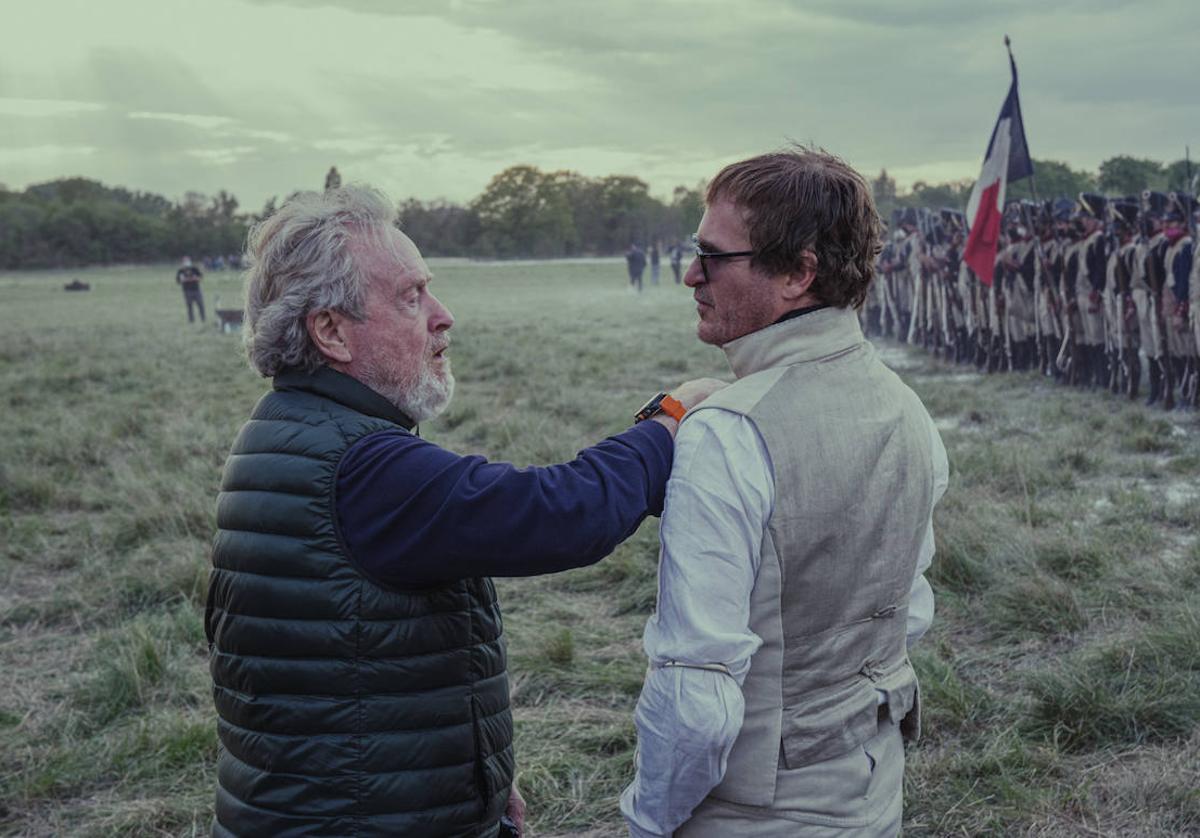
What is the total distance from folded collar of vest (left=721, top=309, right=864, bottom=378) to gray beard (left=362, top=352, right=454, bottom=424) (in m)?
0.50

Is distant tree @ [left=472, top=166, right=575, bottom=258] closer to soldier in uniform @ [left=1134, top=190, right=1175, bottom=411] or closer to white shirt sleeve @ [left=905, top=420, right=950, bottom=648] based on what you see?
soldier in uniform @ [left=1134, top=190, right=1175, bottom=411]

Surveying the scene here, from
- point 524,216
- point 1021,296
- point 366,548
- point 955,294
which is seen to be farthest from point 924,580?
point 524,216

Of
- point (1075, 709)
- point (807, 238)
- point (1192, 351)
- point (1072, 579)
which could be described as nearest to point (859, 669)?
point (807, 238)

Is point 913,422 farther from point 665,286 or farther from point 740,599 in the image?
point 665,286

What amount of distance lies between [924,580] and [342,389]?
1105 mm

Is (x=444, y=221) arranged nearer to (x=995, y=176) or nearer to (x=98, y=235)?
(x=98, y=235)

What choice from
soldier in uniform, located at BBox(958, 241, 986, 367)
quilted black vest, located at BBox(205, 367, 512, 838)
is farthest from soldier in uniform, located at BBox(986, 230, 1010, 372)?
quilted black vest, located at BBox(205, 367, 512, 838)

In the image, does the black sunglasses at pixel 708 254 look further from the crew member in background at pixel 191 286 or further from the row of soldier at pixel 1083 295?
the crew member in background at pixel 191 286

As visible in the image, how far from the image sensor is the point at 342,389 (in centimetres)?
196

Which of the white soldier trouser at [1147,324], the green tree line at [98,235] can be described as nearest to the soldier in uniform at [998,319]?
the white soldier trouser at [1147,324]

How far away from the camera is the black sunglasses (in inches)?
70.8

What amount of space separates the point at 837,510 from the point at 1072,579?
14.2ft

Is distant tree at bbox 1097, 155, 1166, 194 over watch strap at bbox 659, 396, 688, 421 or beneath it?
over

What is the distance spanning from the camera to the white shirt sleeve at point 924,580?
6.86 ft
